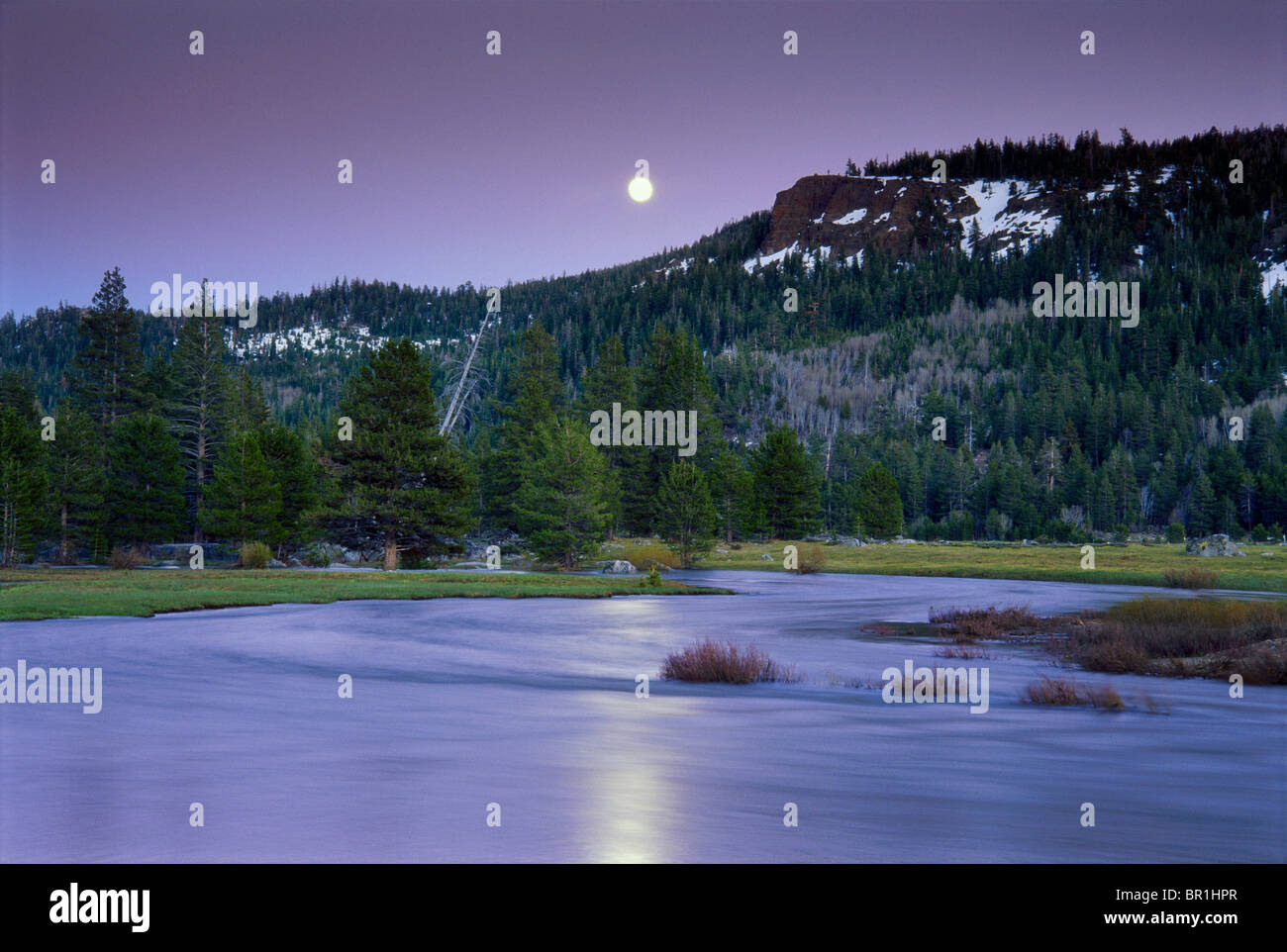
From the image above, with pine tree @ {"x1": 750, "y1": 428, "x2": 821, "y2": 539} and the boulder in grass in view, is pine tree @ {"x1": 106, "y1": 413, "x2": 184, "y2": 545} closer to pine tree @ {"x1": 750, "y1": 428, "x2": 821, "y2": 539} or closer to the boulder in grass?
pine tree @ {"x1": 750, "y1": 428, "x2": 821, "y2": 539}

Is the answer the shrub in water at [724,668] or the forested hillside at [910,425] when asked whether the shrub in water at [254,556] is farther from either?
the shrub in water at [724,668]

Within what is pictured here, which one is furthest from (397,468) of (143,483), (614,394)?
(614,394)

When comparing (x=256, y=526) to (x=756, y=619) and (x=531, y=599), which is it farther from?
(x=756, y=619)

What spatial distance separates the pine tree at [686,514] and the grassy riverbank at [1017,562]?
1.73 metres

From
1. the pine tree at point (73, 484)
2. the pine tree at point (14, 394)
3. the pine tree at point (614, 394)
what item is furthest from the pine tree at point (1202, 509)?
the pine tree at point (14, 394)

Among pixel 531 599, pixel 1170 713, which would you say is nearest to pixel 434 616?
pixel 531 599

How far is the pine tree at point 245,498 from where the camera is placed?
163 feet

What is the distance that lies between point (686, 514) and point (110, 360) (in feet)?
147

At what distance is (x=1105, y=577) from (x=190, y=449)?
58.1 metres

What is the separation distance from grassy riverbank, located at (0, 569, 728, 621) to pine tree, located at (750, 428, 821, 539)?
37265 mm

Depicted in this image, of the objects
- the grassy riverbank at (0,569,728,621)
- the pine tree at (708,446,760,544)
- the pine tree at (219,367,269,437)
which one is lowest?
the grassy riverbank at (0,569,728,621)

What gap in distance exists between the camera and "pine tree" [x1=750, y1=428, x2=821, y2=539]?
85125 mm

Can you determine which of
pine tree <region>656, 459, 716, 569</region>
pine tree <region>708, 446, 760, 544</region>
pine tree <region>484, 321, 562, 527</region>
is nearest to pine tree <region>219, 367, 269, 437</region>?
pine tree <region>484, 321, 562, 527</region>

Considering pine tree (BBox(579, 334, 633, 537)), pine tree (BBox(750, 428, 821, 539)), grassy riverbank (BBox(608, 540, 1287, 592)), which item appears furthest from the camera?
pine tree (BBox(750, 428, 821, 539))
